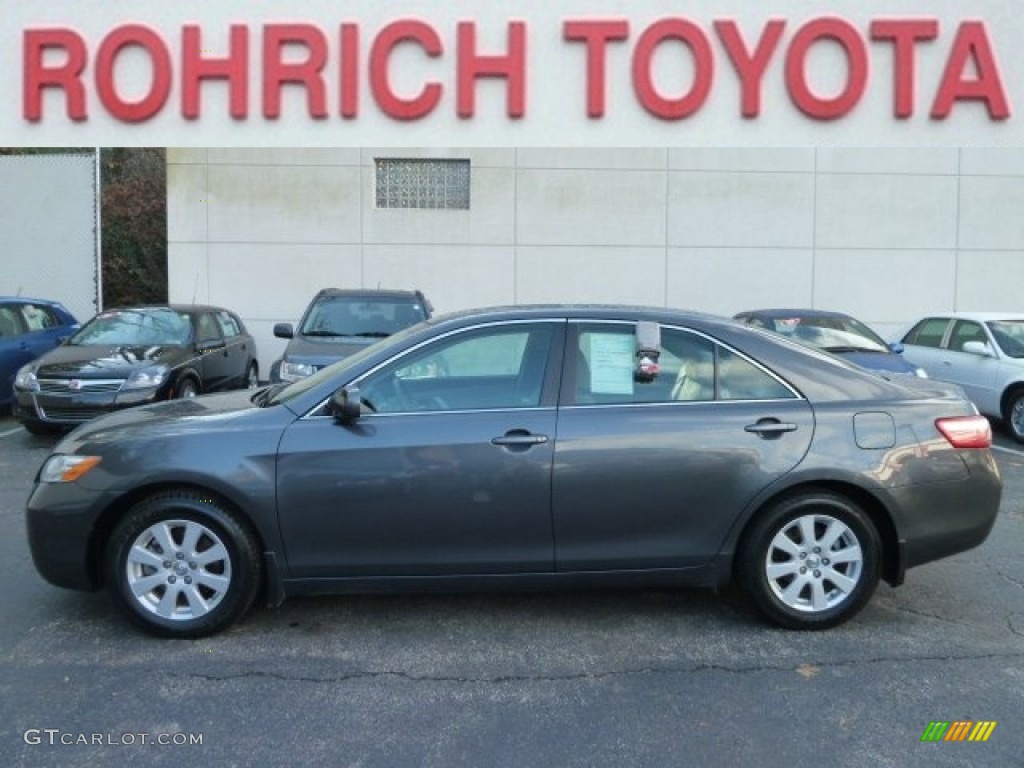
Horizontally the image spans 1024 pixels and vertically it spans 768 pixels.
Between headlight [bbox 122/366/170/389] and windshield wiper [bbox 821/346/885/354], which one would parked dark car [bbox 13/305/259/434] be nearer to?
headlight [bbox 122/366/170/389]

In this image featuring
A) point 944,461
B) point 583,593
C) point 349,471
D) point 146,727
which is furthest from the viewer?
point 583,593

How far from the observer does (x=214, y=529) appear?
3750 mm

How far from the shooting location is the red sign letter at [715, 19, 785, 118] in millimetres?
12375

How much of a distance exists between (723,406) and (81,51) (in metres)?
12.6

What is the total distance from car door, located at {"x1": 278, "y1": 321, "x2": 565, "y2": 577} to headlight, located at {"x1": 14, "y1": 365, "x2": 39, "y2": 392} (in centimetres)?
583

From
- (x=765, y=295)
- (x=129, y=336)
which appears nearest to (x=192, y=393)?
(x=129, y=336)

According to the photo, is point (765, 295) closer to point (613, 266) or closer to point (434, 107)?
point (613, 266)

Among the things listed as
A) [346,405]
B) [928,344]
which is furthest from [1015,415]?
[346,405]

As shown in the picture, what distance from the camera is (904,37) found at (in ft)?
41.0

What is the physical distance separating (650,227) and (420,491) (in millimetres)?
10385

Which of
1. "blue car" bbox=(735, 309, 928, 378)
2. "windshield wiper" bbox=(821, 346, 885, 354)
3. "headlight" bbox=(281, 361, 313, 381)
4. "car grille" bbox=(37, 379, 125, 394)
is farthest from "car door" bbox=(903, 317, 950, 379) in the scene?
"car grille" bbox=(37, 379, 125, 394)

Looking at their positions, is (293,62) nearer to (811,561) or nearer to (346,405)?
(346,405)

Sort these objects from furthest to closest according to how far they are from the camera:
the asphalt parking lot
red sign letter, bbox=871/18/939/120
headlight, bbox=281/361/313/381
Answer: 1. red sign letter, bbox=871/18/939/120
2. headlight, bbox=281/361/313/381
3. the asphalt parking lot

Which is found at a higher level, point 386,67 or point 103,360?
point 386,67
